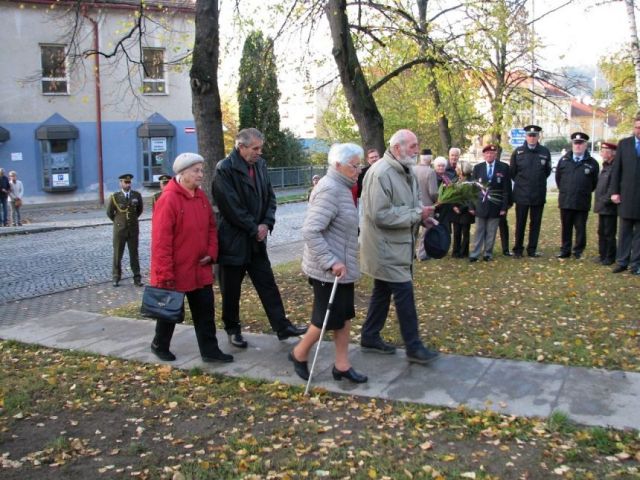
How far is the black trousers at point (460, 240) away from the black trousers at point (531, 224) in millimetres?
813

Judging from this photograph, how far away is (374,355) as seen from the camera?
6.44 metres

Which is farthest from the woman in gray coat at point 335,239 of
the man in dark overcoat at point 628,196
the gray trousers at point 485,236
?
the gray trousers at point 485,236

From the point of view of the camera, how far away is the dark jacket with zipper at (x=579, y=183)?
10.9m

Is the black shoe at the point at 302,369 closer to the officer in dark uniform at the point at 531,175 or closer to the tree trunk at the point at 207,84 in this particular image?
the tree trunk at the point at 207,84

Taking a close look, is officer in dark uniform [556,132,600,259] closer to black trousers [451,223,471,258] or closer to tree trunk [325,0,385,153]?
black trousers [451,223,471,258]

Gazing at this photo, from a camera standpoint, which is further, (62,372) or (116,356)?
(116,356)

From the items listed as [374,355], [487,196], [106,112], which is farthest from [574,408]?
[106,112]

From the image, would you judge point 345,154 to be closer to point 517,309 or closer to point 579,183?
point 517,309

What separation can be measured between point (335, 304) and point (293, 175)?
32.9 meters

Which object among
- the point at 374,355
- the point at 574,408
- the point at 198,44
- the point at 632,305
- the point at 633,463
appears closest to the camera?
the point at 633,463

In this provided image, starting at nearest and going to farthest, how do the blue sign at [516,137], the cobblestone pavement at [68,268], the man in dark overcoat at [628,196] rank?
1. the man in dark overcoat at [628,196]
2. the cobblestone pavement at [68,268]
3. the blue sign at [516,137]

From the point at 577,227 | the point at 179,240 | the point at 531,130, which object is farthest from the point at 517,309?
the point at 531,130

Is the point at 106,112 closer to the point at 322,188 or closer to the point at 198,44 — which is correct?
the point at 198,44

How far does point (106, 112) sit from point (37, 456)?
26543mm
